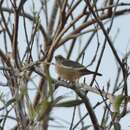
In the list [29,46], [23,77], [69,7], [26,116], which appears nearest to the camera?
[26,116]

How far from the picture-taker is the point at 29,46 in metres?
2.08

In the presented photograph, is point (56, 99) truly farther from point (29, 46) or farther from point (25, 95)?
point (29, 46)

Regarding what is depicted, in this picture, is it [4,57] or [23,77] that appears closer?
[23,77]

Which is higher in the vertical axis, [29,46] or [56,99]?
[29,46]

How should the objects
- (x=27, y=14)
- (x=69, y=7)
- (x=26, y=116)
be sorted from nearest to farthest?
(x=26, y=116), (x=69, y=7), (x=27, y=14)

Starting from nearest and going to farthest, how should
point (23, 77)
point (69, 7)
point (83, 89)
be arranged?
point (23, 77) < point (83, 89) < point (69, 7)

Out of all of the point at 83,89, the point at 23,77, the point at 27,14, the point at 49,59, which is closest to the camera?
the point at 23,77

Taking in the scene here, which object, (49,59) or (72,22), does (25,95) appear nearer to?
(49,59)

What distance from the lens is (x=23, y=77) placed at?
5.21 ft

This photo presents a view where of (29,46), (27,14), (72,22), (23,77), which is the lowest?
(23,77)

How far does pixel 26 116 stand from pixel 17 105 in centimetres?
5

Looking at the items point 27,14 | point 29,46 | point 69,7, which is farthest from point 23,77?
point 27,14

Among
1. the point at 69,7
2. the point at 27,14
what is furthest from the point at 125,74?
the point at 27,14

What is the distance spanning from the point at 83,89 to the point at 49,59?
0.52 meters
